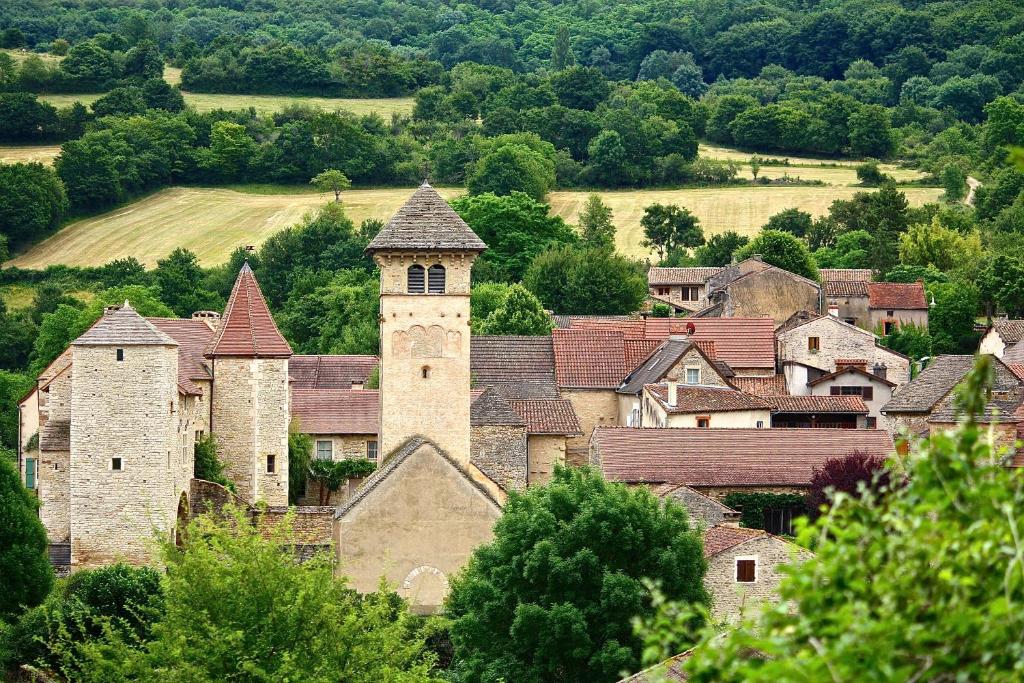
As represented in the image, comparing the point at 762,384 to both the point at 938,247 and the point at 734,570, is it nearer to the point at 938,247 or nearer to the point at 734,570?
the point at 734,570

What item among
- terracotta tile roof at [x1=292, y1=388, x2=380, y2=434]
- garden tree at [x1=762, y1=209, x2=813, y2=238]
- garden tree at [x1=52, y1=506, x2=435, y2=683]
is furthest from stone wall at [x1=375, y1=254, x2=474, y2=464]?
garden tree at [x1=762, y1=209, x2=813, y2=238]

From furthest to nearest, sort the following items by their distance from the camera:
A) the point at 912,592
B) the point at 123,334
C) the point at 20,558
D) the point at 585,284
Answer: the point at 585,284, the point at 123,334, the point at 20,558, the point at 912,592

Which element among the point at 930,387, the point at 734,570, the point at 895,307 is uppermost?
the point at 895,307

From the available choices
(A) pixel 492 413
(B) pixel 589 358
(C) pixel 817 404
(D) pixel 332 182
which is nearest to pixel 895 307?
(C) pixel 817 404

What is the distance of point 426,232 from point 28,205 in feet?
253

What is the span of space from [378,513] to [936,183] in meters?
89.4

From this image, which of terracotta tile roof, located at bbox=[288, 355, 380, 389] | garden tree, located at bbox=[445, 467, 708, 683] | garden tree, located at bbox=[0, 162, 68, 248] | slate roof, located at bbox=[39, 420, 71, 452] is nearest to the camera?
garden tree, located at bbox=[445, 467, 708, 683]

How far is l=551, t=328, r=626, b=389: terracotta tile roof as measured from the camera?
64000 millimetres

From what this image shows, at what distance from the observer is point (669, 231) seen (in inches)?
4547

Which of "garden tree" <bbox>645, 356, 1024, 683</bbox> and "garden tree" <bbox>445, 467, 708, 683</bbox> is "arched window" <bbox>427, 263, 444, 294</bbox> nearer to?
"garden tree" <bbox>445, 467, 708, 683</bbox>

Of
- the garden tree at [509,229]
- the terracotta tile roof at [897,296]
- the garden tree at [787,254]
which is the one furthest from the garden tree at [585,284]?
the terracotta tile roof at [897,296]

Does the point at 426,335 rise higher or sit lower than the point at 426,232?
lower

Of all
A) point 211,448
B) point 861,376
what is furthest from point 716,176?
point 211,448

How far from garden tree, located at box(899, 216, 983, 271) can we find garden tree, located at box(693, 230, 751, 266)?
32.0ft
